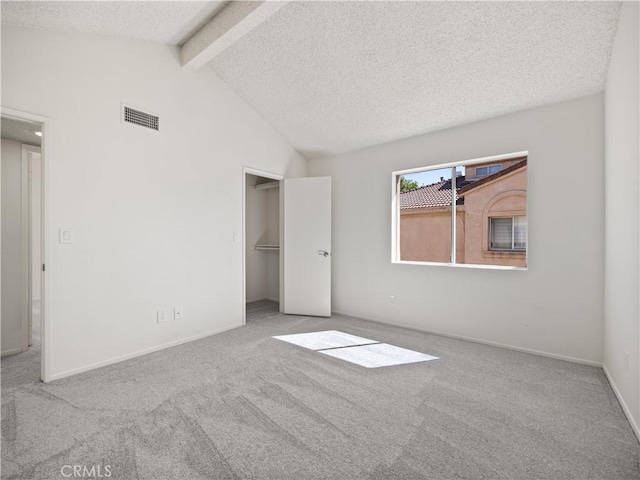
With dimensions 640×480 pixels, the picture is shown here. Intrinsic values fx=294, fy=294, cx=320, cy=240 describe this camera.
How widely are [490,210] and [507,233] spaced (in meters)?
0.40

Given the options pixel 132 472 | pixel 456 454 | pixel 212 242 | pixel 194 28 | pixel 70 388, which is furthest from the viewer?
pixel 212 242

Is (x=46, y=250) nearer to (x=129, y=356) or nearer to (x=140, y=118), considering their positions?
(x=129, y=356)

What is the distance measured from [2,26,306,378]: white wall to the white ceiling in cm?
29

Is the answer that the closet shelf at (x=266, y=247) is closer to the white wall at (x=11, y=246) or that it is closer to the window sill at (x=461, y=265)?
the window sill at (x=461, y=265)

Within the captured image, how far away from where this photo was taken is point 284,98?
3.75 metres

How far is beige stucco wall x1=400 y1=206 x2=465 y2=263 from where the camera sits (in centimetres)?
419

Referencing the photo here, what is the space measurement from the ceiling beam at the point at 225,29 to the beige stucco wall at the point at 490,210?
3.38m

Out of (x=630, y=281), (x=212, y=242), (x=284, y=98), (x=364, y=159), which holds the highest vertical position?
(x=284, y=98)

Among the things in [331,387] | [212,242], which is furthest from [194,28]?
[331,387]

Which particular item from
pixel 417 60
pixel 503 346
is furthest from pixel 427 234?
pixel 417 60

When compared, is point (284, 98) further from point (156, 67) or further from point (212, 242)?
point (212, 242)

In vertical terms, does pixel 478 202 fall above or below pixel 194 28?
below

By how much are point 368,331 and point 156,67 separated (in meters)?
3.84

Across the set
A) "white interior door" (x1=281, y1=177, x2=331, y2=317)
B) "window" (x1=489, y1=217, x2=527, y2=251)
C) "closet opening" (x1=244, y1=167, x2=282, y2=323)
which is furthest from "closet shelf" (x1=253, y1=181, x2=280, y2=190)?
"window" (x1=489, y1=217, x2=527, y2=251)
